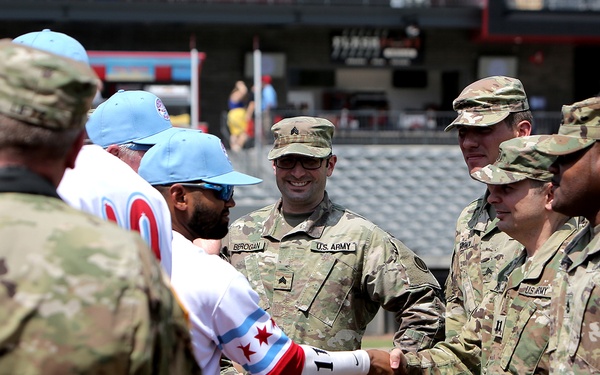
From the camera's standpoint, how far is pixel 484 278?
4.65 m

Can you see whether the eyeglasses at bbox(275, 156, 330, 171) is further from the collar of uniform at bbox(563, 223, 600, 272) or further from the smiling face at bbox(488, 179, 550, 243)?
the collar of uniform at bbox(563, 223, 600, 272)

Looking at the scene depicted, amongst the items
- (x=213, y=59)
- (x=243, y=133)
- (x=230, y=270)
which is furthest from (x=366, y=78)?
(x=230, y=270)

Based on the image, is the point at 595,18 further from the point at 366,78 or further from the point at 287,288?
the point at 287,288

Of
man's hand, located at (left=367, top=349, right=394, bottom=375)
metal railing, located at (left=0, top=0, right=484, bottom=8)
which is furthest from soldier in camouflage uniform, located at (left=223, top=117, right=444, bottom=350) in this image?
metal railing, located at (left=0, top=0, right=484, bottom=8)

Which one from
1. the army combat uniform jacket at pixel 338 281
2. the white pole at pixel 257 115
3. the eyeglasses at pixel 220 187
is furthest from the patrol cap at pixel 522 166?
the white pole at pixel 257 115

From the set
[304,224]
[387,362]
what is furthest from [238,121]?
[387,362]

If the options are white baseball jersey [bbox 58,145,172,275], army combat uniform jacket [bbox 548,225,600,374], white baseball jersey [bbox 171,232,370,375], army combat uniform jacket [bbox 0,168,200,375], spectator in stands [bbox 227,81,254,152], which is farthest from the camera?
spectator in stands [bbox 227,81,254,152]

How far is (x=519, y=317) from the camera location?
4031mm

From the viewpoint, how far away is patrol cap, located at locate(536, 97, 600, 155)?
11.4 ft

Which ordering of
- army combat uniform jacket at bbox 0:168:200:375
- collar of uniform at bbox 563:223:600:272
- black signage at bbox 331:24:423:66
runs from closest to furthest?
army combat uniform jacket at bbox 0:168:200:375 → collar of uniform at bbox 563:223:600:272 → black signage at bbox 331:24:423:66

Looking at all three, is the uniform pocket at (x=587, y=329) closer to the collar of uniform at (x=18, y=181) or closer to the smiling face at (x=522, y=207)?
the smiling face at (x=522, y=207)

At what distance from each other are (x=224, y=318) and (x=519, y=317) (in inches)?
55.8

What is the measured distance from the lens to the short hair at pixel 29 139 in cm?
205

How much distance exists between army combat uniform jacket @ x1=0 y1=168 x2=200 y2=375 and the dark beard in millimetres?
1381
